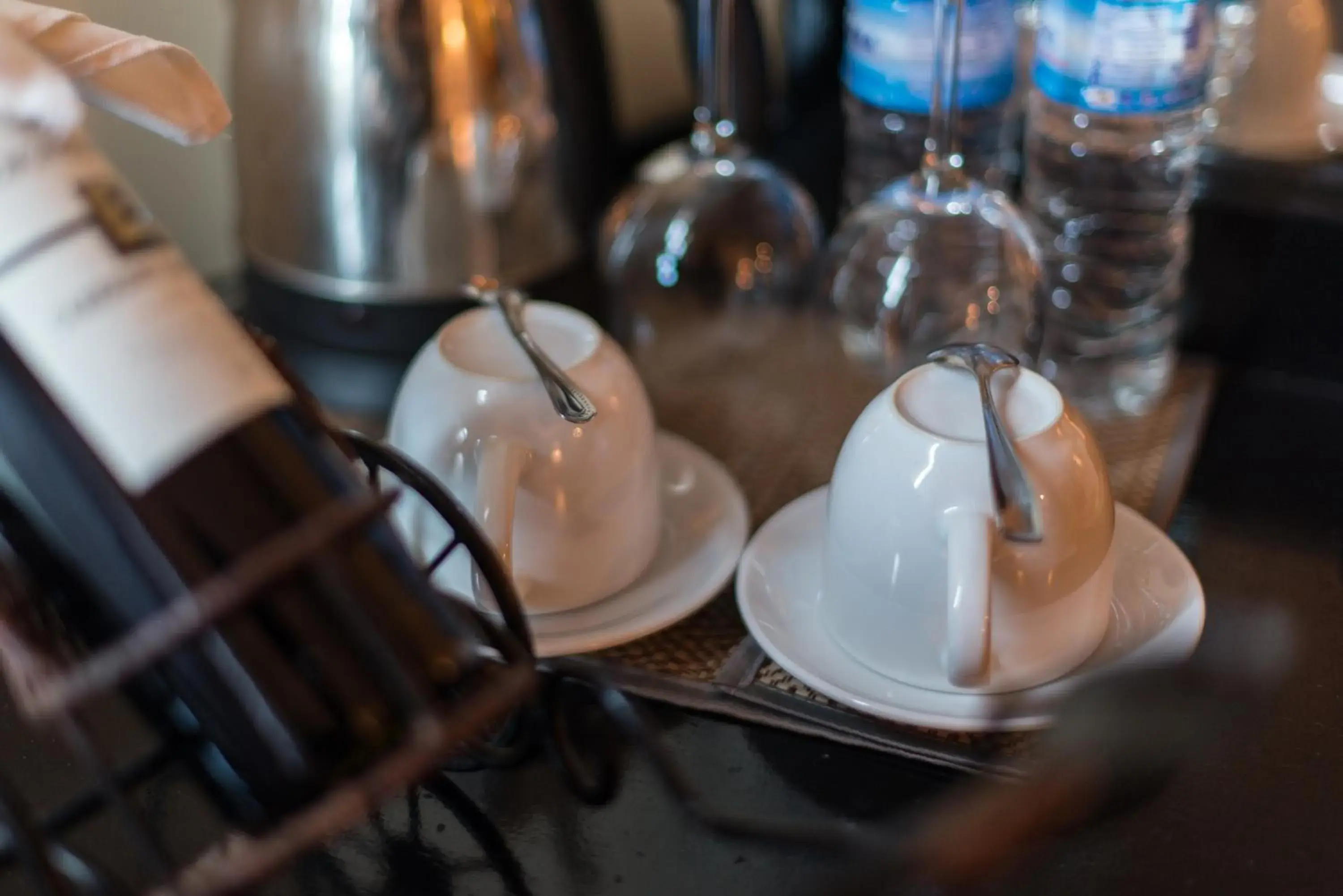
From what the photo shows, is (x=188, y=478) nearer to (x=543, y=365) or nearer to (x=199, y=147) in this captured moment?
(x=543, y=365)

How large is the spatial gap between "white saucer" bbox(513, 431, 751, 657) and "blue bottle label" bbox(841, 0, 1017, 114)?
0.73 ft

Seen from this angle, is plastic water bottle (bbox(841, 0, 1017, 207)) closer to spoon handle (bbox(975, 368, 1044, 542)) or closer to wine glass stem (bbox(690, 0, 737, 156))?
wine glass stem (bbox(690, 0, 737, 156))

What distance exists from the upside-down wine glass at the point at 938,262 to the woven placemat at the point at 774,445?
0.03 metres

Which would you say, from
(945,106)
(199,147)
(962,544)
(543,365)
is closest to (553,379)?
(543,365)

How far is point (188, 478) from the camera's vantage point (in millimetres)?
335

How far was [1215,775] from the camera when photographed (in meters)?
0.47

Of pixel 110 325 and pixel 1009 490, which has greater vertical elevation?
pixel 110 325

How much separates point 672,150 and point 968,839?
0.61m

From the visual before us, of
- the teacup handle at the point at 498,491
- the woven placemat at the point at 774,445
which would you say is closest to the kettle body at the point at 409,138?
the woven placemat at the point at 774,445

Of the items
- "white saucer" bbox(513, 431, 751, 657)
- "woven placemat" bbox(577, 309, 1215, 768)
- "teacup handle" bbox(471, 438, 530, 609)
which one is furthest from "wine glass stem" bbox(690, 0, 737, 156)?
"teacup handle" bbox(471, 438, 530, 609)

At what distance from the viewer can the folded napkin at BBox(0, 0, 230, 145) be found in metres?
0.33

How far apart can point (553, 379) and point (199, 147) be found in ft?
1.38

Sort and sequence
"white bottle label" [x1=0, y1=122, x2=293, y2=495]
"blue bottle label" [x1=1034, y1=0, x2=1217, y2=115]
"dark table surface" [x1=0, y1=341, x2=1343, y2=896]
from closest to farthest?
"white bottle label" [x1=0, y1=122, x2=293, y2=495], "dark table surface" [x1=0, y1=341, x2=1343, y2=896], "blue bottle label" [x1=1034, y1=0, x2=1217, y2=115]

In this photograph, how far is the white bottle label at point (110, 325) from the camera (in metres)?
0.31
